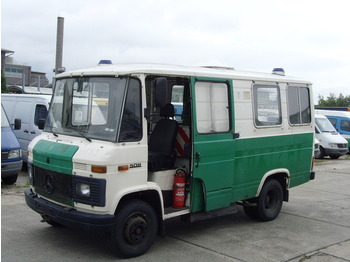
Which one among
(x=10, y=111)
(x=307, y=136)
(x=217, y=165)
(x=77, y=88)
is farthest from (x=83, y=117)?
(x=10, y=111)

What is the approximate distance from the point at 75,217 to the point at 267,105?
3804mm

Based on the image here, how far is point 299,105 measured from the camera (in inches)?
314

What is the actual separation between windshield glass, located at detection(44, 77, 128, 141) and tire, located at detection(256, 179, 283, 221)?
10.7 ft

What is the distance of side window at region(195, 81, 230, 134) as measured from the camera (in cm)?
610

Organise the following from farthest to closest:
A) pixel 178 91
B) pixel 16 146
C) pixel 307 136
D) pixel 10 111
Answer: pixel 10 111
pixel 16 146
pixel 307 136
pixel 178 91

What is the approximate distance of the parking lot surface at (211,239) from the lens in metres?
5.57

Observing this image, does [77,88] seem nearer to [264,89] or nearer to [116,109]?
[116,109]

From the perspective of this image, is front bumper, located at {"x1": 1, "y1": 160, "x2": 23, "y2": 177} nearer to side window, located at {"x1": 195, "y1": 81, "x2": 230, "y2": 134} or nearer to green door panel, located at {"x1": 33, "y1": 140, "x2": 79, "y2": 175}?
green door panel, located at {"x1": 33, "y1": 140, "x2": 79, "y2": 175}

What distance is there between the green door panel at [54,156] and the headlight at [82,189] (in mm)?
206

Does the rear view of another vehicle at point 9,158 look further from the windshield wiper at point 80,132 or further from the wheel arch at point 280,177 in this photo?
the wheel arch at point 280,177

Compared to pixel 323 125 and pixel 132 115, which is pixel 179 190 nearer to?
pixel 132 115

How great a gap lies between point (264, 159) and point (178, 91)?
6.02 feet

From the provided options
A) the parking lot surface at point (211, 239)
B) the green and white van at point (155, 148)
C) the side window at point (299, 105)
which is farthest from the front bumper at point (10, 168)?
the side window at point (299, 105)

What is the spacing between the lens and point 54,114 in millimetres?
6191
